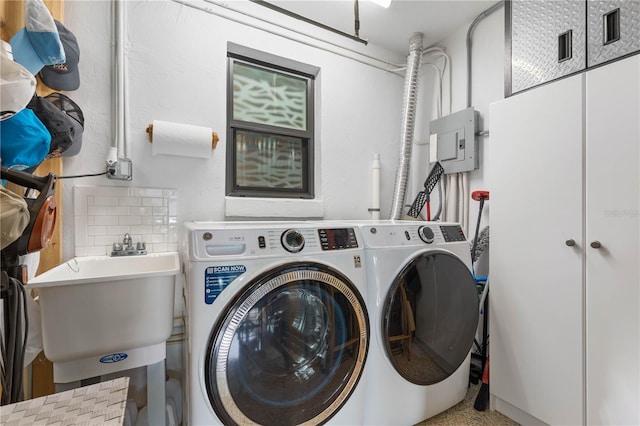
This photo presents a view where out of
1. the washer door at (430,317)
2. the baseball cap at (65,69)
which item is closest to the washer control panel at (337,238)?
the washer door at (430,317)

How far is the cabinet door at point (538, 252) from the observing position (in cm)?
130

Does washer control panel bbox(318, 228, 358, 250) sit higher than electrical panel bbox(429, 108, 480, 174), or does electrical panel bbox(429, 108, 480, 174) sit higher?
electrical panel bbox(429, 108, 480, 174)

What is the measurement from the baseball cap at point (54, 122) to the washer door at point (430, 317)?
1.48m

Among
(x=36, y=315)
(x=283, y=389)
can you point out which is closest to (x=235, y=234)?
(x=283, y=389)

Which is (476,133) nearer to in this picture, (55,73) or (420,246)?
(420,246)

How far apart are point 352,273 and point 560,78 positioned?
1.39 meters

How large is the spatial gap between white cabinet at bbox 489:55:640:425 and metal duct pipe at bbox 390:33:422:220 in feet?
2.37

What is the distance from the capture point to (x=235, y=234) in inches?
43.3

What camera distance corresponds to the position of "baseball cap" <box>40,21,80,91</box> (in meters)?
1.23

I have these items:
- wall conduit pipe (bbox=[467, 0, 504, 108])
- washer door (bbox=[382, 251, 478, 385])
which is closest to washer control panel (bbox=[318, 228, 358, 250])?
washer door (bbox=[382, 251, 478, 385])

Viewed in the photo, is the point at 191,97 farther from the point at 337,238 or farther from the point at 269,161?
the point at 337,238

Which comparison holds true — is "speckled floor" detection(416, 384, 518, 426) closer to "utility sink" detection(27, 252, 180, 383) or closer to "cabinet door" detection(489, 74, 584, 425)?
"cabinet door" detection(489, 74, 584, 425)

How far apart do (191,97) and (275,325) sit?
4.88 feet

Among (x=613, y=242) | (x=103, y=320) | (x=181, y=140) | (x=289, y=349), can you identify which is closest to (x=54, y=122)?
(x=181, y=140)
